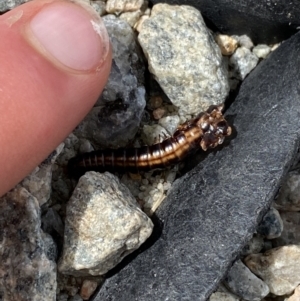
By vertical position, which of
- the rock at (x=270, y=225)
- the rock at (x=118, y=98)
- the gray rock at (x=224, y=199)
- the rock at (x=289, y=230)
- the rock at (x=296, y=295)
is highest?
the rock at (x=118, y=98)

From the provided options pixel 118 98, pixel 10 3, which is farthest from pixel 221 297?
pixel 10 3

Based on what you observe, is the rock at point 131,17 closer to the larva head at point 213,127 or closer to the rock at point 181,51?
the rock at point 181,51

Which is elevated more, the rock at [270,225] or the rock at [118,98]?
the rock at [118,98]

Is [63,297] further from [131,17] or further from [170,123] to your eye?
[131,17]

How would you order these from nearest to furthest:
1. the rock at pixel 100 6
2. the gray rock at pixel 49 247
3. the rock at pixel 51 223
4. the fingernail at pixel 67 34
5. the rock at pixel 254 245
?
the fingernail at pixel 67 34, the gray rock at pixel 49 247, the rock at pixel 51 223, the rock at pixel 100 6, the rock at pixel 254 245

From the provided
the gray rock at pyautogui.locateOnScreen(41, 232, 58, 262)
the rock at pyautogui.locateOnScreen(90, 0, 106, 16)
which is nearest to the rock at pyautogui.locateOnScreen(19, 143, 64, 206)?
the gray rock at pyautogui.locateOnScreen(41, 232, 58, 262)

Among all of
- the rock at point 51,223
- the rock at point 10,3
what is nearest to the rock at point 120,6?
the rock at point 10,3

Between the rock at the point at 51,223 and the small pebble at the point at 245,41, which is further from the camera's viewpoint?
the small pebble at the point at 245,41
